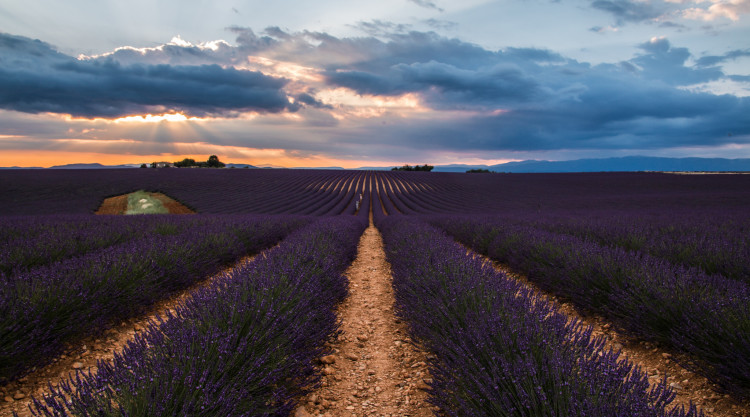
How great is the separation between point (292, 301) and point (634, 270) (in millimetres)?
3504

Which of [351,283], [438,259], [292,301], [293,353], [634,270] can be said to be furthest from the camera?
[351,283]

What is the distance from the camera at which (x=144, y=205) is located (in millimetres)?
20625

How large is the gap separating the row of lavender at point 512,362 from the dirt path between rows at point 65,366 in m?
1.91

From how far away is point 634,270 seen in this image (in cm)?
351

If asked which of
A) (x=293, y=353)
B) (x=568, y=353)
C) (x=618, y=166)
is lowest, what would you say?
(x=293, y=353)

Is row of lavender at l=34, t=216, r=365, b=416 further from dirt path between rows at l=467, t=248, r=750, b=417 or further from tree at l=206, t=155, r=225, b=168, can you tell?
tree at l=206, t=155, r=225, b=168

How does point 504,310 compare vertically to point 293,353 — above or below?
above

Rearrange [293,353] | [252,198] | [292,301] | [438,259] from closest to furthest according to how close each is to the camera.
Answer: [293,353] < [292,301] < [438,259] < [252,198]

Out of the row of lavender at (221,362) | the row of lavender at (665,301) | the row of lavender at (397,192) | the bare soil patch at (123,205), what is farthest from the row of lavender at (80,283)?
the bare soil patch at (123,205)

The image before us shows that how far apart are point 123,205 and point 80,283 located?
22.4 m

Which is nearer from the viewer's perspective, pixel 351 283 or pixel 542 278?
pixel 542 278

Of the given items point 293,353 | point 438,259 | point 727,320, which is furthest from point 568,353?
point 438,259

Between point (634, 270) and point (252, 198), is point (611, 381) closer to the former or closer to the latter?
point (634, 270)

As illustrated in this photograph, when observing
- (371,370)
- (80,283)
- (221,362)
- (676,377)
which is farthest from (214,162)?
(676,377)
